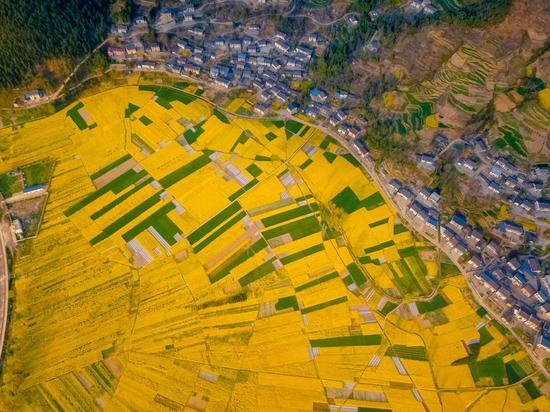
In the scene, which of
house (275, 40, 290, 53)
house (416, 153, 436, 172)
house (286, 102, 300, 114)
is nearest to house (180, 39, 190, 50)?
house (275, 40, 290, 53)

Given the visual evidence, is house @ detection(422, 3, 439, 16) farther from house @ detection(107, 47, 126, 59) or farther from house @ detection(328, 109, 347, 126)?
house @ detection(107, 47, 126, 59)

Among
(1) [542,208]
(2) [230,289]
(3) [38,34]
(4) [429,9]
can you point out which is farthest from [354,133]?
(3) [38,34]

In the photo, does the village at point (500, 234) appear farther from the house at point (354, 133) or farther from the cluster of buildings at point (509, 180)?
the house at point (354, 133)

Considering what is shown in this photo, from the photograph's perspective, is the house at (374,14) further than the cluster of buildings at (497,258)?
Yes

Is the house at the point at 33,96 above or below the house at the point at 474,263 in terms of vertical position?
above

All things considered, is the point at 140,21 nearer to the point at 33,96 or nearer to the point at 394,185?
the point at 33,96

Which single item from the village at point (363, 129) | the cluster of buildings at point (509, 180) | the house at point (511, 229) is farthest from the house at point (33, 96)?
the house at point (511, 229)

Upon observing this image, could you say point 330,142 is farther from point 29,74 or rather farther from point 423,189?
point 29,74

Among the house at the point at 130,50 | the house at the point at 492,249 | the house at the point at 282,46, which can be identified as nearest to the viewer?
the house at the point at 492,249
